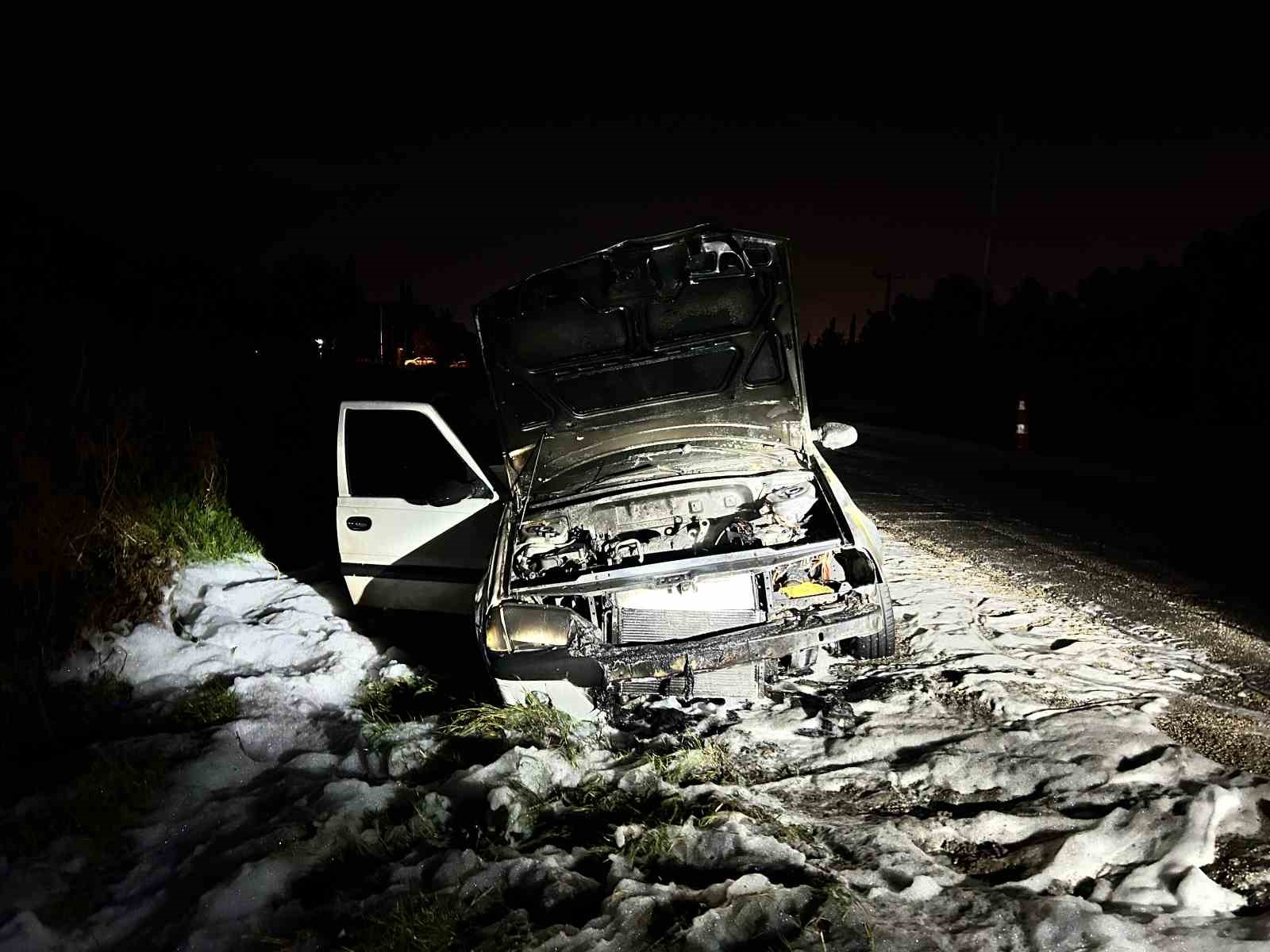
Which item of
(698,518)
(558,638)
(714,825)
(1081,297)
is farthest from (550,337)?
(1081,297)

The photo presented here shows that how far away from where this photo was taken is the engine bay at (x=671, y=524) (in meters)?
4.66

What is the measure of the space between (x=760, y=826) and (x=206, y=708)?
3186mm

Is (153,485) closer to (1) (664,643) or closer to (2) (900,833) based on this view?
(1) (664,643)

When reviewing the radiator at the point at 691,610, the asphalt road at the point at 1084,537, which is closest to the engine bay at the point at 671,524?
the radiator at the point at 691,610

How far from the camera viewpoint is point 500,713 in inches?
166

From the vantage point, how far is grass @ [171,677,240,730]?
462cm

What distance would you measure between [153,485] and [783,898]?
19.9 ft

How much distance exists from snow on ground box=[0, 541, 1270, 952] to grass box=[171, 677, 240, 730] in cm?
7

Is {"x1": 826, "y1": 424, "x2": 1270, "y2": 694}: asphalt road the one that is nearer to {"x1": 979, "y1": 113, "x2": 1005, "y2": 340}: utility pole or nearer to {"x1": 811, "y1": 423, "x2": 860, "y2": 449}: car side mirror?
{"x1": 811, "y1": 423, "x2": 860, "y2": 449}: car side mirror

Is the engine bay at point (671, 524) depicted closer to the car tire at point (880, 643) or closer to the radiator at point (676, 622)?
the radiator at point (676, 622)

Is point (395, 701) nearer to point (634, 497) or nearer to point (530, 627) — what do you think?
point (530, 627)

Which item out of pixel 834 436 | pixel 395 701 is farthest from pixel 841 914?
pixel 834 436

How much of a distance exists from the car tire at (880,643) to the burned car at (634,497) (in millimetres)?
12

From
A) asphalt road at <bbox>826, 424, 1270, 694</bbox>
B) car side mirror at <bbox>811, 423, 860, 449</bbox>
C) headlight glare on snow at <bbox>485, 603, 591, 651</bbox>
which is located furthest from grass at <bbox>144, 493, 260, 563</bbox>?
asphalt road at <bbox>826, 424, 1270, 694</bbox>
